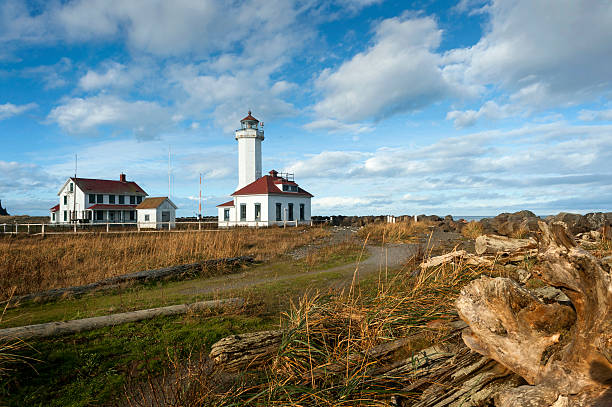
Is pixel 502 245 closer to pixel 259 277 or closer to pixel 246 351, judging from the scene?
pixel 246 351

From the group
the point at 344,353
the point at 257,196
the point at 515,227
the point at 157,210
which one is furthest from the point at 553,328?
the point at 157,210

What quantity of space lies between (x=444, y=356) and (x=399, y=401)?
67 cm

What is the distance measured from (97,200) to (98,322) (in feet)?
140

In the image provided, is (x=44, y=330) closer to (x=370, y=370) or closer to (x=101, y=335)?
(x=101, y=335)

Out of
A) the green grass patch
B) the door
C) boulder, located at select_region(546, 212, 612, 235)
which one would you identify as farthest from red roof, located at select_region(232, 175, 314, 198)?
the green grass patch

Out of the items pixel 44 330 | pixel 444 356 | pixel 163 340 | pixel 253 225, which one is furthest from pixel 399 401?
pixel 253 225

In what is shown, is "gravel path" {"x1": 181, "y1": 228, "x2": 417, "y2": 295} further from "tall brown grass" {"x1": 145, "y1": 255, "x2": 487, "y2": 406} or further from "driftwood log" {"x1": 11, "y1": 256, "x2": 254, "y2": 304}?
"tall brown grass" {"x1": 145, "y1": 255, "x2": 487, "y2": 406}

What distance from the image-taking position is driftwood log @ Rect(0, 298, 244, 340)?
507cm

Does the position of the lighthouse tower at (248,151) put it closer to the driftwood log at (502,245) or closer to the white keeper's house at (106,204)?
the white keeper's house at (106,204)

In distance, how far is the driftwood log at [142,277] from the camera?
27.2ft

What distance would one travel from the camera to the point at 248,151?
37.6 m

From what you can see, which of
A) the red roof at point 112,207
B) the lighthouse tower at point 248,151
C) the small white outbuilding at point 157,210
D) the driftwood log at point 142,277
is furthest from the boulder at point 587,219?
the red roof at point 112,207

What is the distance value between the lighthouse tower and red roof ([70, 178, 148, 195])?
56.0 ft

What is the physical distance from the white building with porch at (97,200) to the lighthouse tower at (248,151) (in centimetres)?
1695
